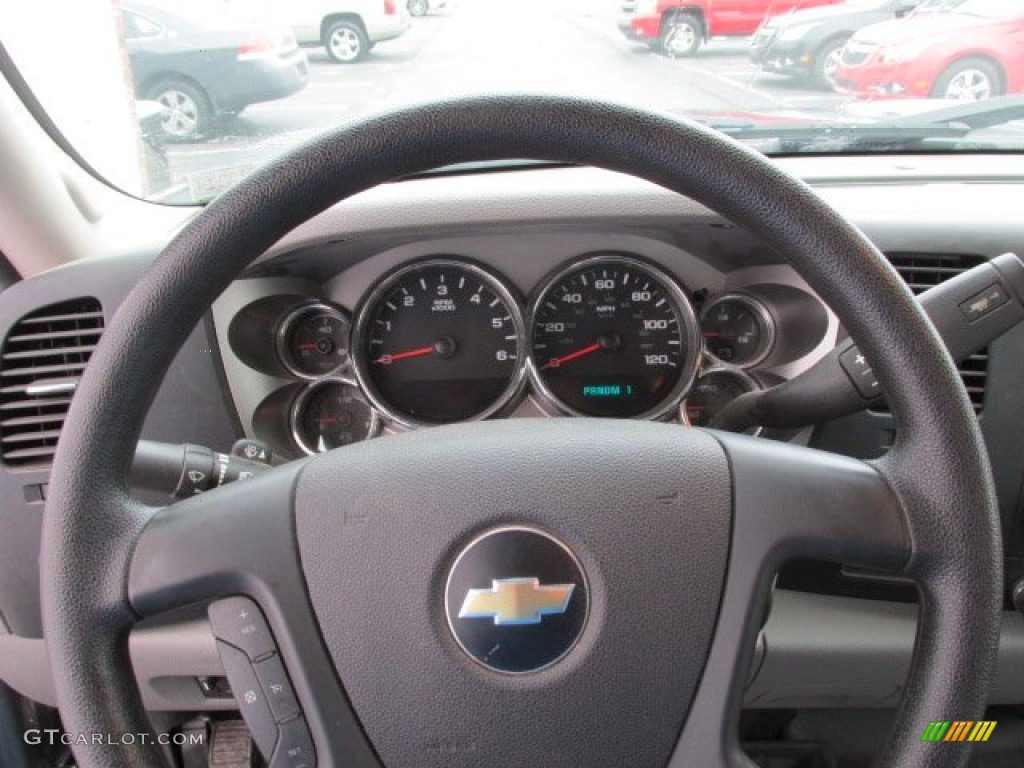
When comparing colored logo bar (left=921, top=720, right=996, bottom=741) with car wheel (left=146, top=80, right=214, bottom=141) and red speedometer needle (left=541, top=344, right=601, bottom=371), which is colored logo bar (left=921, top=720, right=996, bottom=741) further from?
car wheel (left=146, top=80, right=214, bottom=141)

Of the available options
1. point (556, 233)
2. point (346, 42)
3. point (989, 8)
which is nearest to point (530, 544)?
point (556, 233)

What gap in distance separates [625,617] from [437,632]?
192 mm

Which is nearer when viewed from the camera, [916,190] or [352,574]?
[352,574]

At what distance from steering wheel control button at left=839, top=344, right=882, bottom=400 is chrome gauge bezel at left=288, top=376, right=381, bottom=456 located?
110 cm

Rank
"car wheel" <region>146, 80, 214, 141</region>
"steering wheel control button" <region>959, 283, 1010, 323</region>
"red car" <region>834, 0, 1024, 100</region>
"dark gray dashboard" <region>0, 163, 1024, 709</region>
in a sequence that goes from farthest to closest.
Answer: "red car" <region>834, 0, 1024, 100</region>
"car wheel" <region>146, 80, 214, 141</region>
"dark gray dashboard" <region>0, 163, 1024, 709</region>
"steering wheel control button" <region>959, 283, 1010, 323</region>

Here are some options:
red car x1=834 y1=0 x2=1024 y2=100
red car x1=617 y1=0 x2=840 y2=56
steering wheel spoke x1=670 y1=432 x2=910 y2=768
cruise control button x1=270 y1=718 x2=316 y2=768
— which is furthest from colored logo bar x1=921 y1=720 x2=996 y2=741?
red car x1=617 y1=0 x2=840 y2=56

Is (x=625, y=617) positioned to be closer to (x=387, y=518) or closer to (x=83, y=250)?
(x=387, y=518)

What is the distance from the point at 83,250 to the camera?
6.10ft

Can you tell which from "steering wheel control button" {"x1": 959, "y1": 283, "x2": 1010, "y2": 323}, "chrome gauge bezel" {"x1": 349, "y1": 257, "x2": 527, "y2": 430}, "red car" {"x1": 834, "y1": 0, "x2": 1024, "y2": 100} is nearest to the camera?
"steering wheel control button" {"x1": 959, "y1": 283, "x2": 1010, "y2": 323}

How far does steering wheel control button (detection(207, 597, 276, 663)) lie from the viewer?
3.05ft

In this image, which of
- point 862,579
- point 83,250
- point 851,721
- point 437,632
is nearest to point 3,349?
point 83,250

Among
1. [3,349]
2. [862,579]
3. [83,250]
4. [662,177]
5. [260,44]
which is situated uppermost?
[260,44]

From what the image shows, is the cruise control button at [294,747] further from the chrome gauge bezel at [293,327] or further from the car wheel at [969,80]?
the car wheel at [969,80]

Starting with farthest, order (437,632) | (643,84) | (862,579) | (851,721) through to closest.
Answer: (643,84), (851,721), (862,579), (437,632)
